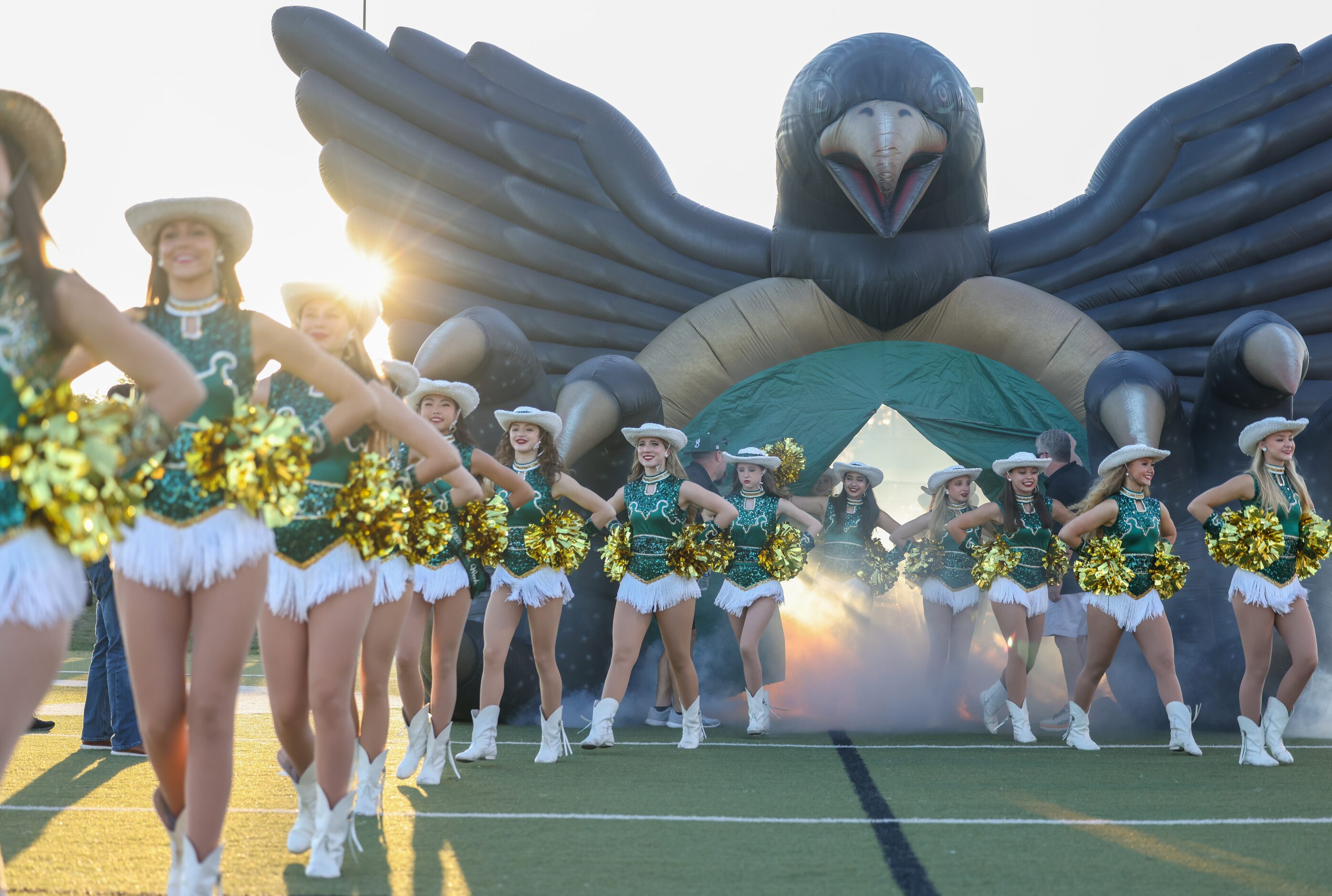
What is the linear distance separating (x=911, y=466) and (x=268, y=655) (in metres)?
10.5

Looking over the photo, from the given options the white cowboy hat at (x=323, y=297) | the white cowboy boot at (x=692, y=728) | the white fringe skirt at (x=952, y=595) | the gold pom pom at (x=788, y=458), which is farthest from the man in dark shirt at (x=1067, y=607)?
the white cowboy hat at (x=323, y=297)

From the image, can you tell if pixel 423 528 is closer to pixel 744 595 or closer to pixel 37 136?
pixel 37 136

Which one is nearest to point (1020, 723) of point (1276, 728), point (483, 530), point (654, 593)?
point (1276, 728)

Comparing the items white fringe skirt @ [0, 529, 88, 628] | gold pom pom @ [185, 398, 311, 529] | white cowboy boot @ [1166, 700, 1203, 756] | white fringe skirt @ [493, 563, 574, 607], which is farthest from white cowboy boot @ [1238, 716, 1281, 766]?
white fringe skirt @ [0, 529, 88, 628]

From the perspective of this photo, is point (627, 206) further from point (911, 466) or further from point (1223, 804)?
point (1223, 804)

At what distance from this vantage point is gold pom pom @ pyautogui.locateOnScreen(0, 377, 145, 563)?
2596 mm

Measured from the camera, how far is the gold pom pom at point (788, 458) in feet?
30.6

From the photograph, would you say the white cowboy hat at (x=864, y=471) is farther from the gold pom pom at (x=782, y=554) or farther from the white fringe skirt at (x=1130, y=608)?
the white fringe skirt at (x=1130, y=608)

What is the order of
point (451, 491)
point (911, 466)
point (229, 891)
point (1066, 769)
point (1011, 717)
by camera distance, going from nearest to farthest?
point (229, 891), point (451, 491), point (1066, 769), point (1011, 717), point (911, 466)

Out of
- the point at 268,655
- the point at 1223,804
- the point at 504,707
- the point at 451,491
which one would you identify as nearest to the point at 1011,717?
the point at 1223,804

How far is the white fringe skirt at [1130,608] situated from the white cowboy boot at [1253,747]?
2.54ft

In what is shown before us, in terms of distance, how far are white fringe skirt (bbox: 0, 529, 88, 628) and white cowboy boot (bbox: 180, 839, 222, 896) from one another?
83 centimetres

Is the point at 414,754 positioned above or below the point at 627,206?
below

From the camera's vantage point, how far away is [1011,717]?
808 centimetres
